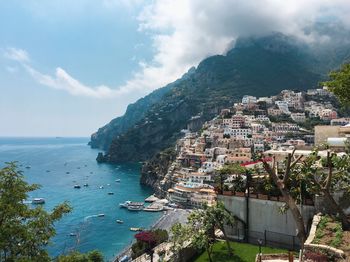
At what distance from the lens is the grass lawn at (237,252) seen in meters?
18.6

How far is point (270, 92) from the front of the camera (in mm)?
159875

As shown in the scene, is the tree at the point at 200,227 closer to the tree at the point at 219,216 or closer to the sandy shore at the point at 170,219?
the tree at the point at 219,216

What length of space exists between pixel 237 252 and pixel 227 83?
15696cm

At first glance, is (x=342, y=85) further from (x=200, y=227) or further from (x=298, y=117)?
(x=298, y=117)

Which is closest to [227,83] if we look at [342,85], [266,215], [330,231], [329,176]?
[266,215]

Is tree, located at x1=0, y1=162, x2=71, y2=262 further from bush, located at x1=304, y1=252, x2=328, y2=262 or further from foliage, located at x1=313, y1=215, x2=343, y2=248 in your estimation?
foliage, located at x1=313, y1=215, x2=343, y2=248

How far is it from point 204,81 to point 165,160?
314 feet

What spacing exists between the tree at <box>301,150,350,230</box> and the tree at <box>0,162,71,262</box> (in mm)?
9656

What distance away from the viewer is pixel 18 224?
821cm

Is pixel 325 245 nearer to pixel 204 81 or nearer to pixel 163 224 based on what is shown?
pixel 163 224

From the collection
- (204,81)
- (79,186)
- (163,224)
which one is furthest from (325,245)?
(204,81)

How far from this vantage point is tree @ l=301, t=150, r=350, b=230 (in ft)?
43.9

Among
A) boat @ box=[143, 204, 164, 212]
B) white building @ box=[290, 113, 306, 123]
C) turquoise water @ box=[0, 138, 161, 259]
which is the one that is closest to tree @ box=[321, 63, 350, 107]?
turquoise water @ box=[0, 138, 161, 259]

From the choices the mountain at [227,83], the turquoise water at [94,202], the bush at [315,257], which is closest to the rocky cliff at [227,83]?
the mountain at [227,83]
